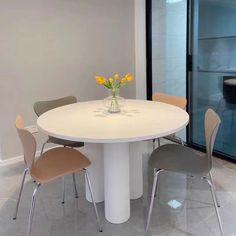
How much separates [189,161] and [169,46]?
7.28 feet

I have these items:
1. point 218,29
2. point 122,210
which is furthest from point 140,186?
point 218,29

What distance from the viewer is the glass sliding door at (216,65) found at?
303 cm

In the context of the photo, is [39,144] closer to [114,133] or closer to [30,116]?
[30,116]

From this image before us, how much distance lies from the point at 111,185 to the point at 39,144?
5.53 feet

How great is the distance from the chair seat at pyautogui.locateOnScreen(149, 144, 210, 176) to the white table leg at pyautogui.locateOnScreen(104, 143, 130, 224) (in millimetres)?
209

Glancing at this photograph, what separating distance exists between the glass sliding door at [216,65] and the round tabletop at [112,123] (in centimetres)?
109

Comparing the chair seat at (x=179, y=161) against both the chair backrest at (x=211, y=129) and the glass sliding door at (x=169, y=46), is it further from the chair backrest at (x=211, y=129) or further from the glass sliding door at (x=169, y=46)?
the glass sliding door at (x=169, y=46)

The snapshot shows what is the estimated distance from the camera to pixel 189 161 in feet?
6.60

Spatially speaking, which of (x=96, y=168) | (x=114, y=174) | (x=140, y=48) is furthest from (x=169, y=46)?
(x=114, y=174)

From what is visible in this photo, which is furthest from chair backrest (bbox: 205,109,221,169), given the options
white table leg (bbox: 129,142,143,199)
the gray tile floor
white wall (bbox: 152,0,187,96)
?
white wall (bbox: 152,0,187,96)

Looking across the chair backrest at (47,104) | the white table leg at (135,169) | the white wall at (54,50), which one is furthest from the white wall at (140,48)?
the white table leg at (135,169)

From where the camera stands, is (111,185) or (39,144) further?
(39,144)

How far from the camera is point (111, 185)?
2082mm

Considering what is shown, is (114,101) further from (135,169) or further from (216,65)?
(216,65)
